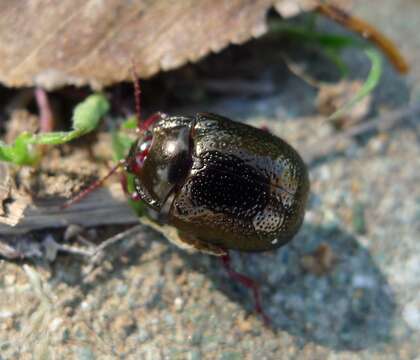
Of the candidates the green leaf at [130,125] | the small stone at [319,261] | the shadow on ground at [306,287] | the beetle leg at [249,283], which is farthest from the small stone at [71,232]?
the small stone at [319,261]

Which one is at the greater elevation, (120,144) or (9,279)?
(120,144)

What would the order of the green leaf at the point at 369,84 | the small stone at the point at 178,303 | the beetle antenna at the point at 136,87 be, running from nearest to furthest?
the small stone at the point at 178,303, the beetle antenna at the point at 136,87, the green leaf at the point at 369,84

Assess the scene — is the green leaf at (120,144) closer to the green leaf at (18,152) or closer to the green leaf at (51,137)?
the green leaf at (51,137)

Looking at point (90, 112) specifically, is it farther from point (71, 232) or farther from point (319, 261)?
point (319, 261)

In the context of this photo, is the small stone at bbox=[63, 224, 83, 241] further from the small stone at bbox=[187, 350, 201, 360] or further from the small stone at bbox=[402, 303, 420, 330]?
the small stone at bbox=[402, 303, 420, 330]

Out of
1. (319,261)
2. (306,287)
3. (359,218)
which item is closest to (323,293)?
(306,287)

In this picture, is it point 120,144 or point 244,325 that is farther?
point 120,144

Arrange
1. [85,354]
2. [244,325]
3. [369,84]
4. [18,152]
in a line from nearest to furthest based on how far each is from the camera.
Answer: [85,354] → [18,152] → [244,325] → [369,84]

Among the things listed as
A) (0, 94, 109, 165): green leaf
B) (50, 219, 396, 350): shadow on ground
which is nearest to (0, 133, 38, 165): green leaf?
(0, 94, 109, 165): green leaf

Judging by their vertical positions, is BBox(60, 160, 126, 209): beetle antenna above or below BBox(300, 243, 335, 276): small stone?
above
